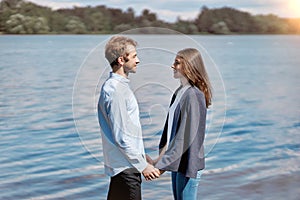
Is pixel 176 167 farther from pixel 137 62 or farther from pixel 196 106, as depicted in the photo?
pixel 137 62

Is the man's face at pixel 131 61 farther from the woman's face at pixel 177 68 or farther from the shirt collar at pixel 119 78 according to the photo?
the woman's face at pixel 177 68

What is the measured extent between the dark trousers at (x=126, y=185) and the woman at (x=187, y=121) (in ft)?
0.42

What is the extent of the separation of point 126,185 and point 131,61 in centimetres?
60

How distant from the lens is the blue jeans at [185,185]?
3.20 m

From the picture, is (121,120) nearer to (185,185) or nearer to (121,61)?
(121,61)

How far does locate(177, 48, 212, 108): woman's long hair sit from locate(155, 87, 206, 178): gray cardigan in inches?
1.8

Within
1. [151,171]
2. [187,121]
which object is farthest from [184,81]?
[151,171]

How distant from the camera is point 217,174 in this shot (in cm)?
674

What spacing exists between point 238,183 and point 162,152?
129 inches

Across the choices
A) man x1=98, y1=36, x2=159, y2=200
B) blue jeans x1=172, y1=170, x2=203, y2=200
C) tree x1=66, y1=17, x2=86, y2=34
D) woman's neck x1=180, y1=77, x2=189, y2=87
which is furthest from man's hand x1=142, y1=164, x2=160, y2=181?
tree x1=66, y1=17, x2=86, y2=34

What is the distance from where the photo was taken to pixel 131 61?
3080 mm

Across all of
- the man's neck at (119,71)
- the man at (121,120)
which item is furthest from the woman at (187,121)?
the man's neck at (119,71)

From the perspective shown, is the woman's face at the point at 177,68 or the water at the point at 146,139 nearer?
the woman's face at the point at 177,68

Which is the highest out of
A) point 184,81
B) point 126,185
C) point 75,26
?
point 184,81
